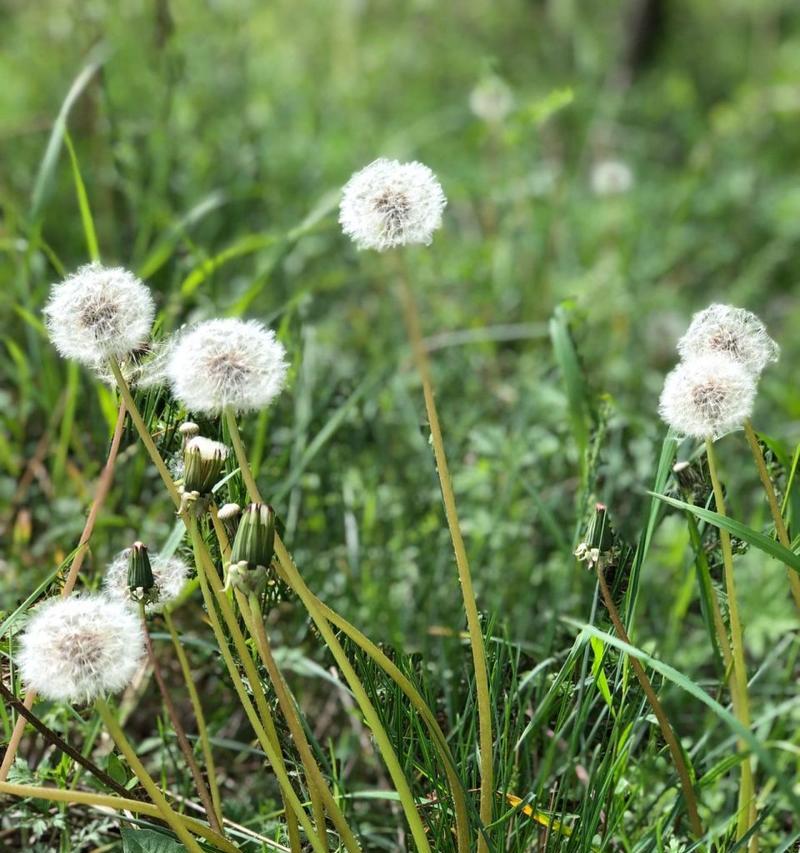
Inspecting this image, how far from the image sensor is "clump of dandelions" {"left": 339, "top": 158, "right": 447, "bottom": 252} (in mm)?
973


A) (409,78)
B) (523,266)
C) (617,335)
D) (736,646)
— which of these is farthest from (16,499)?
(409,78)

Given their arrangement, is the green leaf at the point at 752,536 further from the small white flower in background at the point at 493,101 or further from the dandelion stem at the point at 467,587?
the small white flower in background at the point at 493,101

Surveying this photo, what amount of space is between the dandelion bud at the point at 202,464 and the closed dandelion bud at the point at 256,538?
0.07 meters

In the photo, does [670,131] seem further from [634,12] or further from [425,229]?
[425,229]

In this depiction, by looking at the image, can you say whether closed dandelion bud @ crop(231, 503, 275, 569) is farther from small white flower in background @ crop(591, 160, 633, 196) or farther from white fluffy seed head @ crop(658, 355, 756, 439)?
small white flower in background @ crop(591, 160, 633, 196)

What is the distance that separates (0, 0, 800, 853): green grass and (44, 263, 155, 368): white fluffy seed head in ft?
0.60

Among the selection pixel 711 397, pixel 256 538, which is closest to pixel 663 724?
pixel 711 397

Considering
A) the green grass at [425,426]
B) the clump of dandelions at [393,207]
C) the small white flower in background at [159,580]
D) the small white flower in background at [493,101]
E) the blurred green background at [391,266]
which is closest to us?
the clump of dandelions at [393,207]

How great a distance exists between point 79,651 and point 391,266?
1.96m

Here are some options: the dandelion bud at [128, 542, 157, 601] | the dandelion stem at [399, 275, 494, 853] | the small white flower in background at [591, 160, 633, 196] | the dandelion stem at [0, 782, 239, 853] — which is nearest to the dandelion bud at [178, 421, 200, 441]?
the dandelion bud at [128, 542, 157, 601]

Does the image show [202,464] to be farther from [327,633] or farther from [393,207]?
[393,207]

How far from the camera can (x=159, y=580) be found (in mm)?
1109

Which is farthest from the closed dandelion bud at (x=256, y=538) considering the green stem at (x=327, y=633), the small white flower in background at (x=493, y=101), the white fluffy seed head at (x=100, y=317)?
the small white flower in background at (x=493, y=101)

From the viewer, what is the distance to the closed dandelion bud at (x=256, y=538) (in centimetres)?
88
